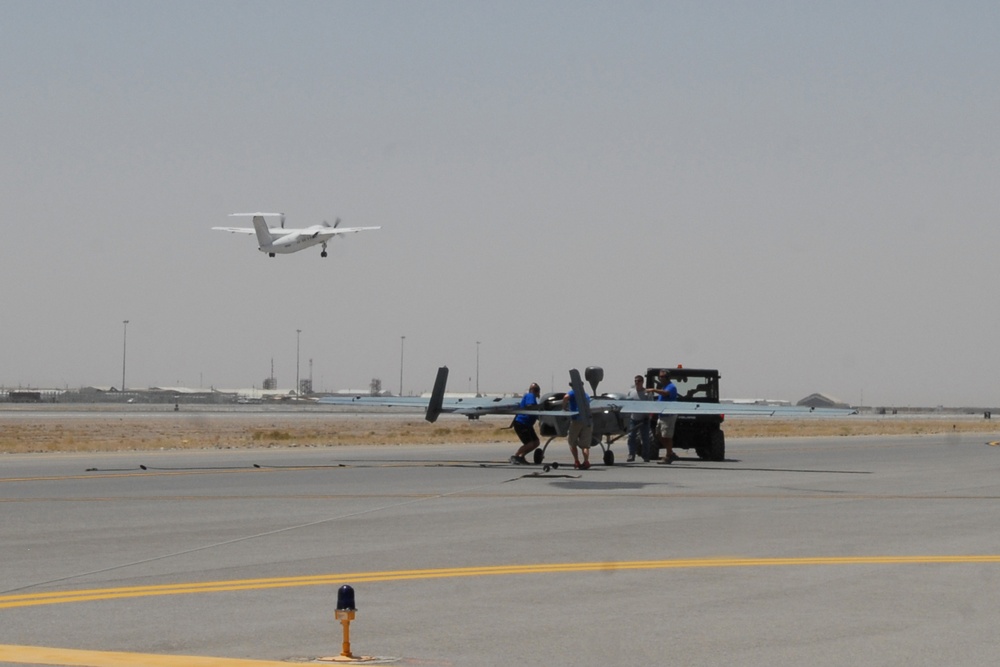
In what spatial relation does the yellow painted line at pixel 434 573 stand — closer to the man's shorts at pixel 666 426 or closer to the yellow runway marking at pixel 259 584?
the yellow runway marking at pixel 259 584

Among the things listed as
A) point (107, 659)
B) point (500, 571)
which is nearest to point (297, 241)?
point (500, 571)

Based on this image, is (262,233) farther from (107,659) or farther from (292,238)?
(107,659)

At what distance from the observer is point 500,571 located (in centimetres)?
1265

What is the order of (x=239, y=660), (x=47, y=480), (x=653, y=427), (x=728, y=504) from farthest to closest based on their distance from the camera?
(x=653, y=427) → (x=47, y=480) → (x=728, y=504) → (x=239, y=660)

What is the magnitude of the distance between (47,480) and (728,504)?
13019 millimetres

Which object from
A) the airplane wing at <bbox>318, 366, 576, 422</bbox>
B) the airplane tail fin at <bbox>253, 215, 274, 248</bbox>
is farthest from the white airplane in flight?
the airplane wing at <bbox>318, 366, 576, 422</bbox>

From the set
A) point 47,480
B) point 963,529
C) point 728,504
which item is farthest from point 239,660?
point 47,480

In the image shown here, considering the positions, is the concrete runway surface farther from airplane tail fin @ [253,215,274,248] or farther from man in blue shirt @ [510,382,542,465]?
airplane tail fin @ [253,215,274,248]

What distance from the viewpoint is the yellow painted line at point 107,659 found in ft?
26.5

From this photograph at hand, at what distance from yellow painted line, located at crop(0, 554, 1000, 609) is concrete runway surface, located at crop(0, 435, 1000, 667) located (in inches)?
1.9

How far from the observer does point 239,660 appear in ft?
27.0

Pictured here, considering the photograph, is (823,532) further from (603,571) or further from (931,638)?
(931,638)

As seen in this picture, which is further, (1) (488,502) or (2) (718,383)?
(2) (718,383)

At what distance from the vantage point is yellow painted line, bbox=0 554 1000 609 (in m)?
→ 10.9
